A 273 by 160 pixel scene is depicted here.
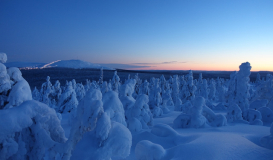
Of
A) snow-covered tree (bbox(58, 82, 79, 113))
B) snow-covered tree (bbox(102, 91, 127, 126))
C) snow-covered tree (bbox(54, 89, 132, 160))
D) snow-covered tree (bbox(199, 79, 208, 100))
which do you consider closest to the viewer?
snow-covered tree (bbox(54, 89, 132, 160))

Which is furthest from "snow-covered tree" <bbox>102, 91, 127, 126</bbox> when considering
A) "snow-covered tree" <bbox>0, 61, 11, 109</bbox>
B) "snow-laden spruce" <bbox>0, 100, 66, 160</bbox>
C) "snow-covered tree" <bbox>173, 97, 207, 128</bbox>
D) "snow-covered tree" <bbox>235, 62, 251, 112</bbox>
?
"snow-covered tree" <bbox>235, 62, 251, 112</bbox>

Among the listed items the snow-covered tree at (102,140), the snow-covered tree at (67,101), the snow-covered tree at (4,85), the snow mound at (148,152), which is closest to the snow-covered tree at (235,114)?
the snow mound at (148,152)

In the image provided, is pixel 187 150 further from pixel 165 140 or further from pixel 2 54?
pixel 2 54

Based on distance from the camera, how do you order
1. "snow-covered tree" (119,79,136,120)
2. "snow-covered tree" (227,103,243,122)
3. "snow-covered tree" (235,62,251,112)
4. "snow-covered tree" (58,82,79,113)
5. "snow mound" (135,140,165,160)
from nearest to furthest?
"snow mound" (135,140,165,160) → "snow-covered tree" (119,79,136,120) → "snow-covered tree" (227,103,243,122) → "snow-covered tree" (235,62,251,112) → "snow-covered tree" (58,82,79,113)

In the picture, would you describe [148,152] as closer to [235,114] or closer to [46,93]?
[235,114]

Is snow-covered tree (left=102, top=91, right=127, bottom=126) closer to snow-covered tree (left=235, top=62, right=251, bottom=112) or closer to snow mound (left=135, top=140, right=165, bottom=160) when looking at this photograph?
snow mound (left=135, top=140, right=165, bottom=160)

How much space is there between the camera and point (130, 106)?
1280cm

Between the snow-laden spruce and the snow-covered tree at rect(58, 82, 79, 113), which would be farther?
the snow-covered tree at rect(58, 82, 79, 113)

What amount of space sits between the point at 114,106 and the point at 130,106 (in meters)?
6.41

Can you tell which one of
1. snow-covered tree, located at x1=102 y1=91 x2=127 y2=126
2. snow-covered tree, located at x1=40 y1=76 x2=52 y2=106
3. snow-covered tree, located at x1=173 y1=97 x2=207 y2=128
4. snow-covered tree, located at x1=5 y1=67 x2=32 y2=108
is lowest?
snow-covered tree, located at x1=40 y1=76 x2=52 y2=106

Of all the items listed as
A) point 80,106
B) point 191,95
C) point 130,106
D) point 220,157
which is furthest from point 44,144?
point 191,95

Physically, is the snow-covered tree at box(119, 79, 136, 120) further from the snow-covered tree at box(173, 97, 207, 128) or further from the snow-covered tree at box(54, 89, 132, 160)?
the snow-covered tree at box(54, 89, 132, 160)

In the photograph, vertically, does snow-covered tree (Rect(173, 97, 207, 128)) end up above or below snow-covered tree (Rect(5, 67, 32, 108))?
below

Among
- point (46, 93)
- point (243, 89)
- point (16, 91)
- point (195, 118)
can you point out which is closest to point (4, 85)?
point (16, 91)
